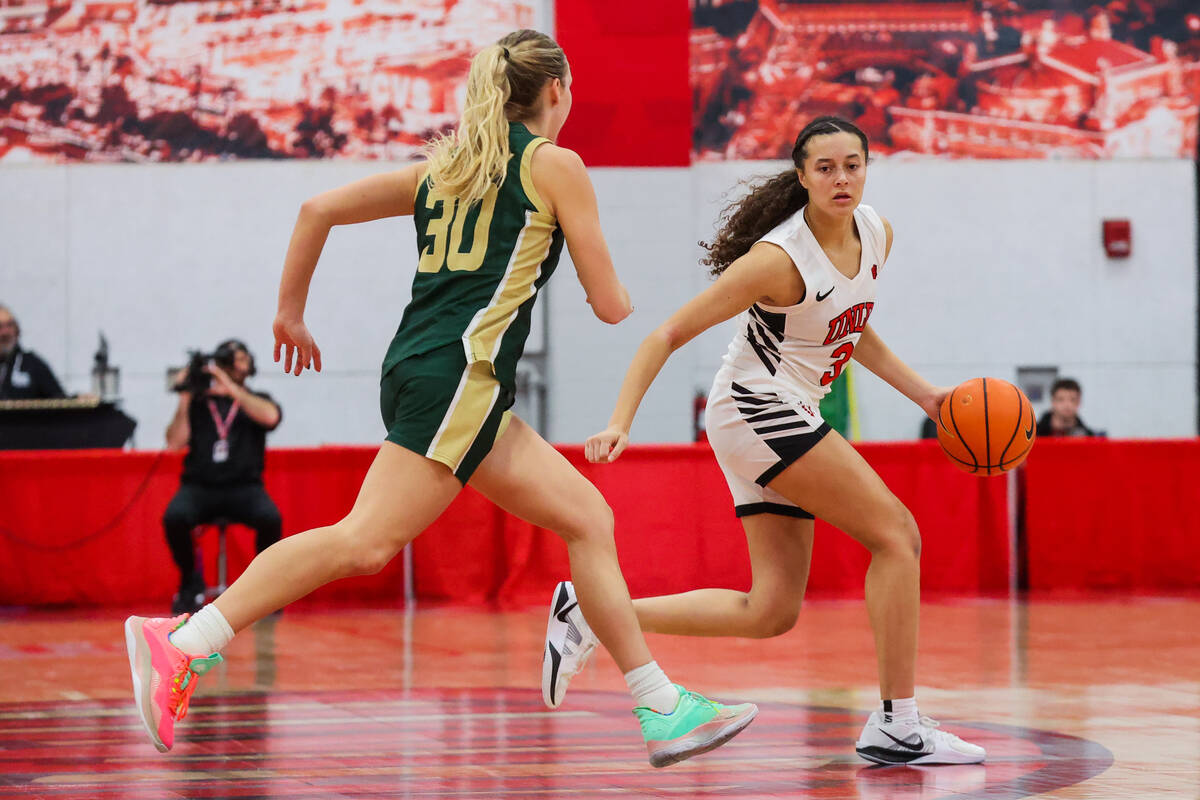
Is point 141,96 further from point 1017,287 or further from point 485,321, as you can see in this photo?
point 485,321

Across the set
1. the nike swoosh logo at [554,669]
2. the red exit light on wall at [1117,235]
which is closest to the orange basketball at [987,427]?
the nike swoosh logo at [554,669]

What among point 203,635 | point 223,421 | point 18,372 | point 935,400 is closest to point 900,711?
point 935,400

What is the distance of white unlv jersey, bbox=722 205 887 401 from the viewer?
12.5ft

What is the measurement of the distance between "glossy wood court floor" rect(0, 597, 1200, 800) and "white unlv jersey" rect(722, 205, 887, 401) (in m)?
1.04

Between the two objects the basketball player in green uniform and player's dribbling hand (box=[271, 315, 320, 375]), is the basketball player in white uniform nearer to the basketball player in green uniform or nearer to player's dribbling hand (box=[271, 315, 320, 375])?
the basketball player in green uniform

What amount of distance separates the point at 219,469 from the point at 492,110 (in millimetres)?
5413

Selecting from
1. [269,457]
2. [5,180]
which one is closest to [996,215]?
[269,457]

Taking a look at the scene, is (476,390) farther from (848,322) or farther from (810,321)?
(848,322)

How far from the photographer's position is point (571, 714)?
471 centimetres

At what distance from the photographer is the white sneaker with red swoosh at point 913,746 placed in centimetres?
→ 377

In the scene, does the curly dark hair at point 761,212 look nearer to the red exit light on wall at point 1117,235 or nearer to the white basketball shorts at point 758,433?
the white basketball shorts at point 758,433

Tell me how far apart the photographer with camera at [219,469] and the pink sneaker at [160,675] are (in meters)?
5.08

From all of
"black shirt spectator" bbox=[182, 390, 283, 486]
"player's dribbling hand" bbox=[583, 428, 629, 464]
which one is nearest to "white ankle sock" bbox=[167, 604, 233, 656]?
"player's dribbling hand" bbox=[583, 428, 629, 464]

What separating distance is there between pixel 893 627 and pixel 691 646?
290 cm
